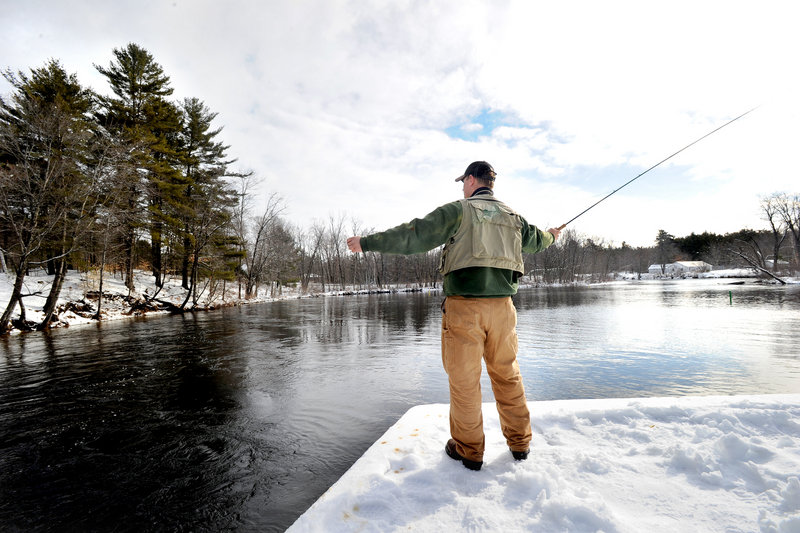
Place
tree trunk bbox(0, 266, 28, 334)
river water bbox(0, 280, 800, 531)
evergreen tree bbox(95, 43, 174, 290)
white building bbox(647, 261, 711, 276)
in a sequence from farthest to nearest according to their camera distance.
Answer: white building bbox(647, 261, 711, 276), evergreen tree bbox(95, 43, 174, 290), tree trunk bbox(0, 266, 28, 334), river water bbox(0, 280, 800, 531)

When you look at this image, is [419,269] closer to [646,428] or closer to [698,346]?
[698,346]

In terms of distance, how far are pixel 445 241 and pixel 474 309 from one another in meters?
0.55

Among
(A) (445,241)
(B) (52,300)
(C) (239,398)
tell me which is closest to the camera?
(A) (445,241)

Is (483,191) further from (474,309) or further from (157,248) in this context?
(157,248)

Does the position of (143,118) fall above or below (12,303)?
above

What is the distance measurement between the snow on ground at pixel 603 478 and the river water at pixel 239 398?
838mm

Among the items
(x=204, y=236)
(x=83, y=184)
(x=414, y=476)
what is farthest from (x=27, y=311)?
(x=414, y=476)

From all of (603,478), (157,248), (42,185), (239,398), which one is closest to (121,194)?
(42,185)

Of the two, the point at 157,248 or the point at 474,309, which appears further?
the point at 157,248

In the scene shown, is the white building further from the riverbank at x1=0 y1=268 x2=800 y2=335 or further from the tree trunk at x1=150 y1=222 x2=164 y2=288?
the tree trunk at x1=150 y1=222 x2=164 y2=288

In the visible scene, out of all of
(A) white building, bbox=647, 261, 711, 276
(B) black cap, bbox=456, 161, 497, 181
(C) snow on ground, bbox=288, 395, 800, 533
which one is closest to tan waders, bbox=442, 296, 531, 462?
(C) snow on ground, bbox=288, 395, 800, 533

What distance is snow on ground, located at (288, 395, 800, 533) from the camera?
67.8 inches

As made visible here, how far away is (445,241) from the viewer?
254 centimetres

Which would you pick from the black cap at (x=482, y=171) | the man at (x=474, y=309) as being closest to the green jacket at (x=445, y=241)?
the man at (x=474, y=309)
